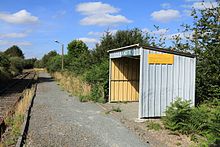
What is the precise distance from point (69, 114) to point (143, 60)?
3889mm

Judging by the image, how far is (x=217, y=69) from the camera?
12.5 meters

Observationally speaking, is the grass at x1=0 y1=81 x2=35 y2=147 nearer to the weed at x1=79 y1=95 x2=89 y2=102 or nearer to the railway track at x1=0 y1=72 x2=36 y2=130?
the railway track at x1=0 y1=72 x2=36 y2=130

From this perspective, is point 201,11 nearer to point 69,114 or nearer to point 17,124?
point 69,114

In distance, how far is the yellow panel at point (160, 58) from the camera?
35.7 ft

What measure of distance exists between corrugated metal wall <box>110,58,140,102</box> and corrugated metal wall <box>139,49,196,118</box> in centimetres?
526

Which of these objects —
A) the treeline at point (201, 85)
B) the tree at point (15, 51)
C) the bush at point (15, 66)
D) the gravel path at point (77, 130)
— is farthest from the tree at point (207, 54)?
the tree at point (15, 51)

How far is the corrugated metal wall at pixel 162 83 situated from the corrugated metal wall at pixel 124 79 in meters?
5.26

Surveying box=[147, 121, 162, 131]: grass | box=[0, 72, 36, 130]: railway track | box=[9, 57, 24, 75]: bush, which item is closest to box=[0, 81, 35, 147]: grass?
box=[0, 72, 36, 130]: railway track

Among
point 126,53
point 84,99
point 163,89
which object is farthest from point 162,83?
point 84,99

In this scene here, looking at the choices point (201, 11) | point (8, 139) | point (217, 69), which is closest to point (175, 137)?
point (8, 139)

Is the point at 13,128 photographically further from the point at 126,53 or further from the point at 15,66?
the point at 15,66

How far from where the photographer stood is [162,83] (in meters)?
11.0

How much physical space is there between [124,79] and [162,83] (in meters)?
5.50

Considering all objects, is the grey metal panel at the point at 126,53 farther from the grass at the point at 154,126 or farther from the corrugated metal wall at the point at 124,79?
the grass at the point at 154,126
